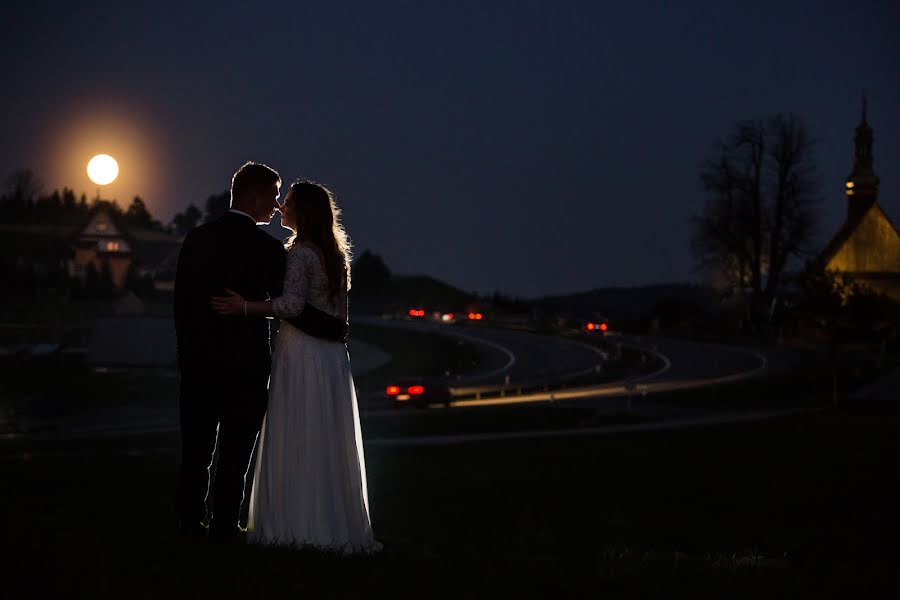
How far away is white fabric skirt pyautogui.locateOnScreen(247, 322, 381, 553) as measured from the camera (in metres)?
8.66

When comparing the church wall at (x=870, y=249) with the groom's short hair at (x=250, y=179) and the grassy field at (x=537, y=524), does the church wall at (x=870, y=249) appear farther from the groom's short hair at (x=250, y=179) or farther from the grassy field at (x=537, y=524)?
the groom's short hair at (x=250, y=179)

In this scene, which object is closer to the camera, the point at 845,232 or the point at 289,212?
the point at 289,212

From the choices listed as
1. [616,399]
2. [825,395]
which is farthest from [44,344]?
[825,395]

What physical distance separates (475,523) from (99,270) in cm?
12060

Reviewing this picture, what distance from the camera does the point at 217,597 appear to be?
6.52m

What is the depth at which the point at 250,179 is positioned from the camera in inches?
336

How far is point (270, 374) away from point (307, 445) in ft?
1.84

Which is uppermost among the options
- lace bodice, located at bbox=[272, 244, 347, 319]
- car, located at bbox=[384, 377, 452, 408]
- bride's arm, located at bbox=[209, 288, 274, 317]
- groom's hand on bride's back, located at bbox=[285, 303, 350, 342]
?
lace bodice, located at bbox=[272, 244, 347, 319]

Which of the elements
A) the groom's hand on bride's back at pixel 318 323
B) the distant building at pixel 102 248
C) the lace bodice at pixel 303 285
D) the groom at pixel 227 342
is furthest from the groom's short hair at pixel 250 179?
the distant building at pixel 102 248

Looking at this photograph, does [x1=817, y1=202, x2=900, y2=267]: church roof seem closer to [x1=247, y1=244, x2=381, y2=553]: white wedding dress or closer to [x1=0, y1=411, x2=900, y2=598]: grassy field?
[x1=0, y1=411, x2=900, y2=598]: grassy field

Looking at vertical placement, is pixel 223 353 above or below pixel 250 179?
below

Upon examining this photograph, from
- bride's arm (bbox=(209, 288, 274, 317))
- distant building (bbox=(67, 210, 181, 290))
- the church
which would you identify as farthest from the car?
distant building (bbox=(67, 210, 181, 290))

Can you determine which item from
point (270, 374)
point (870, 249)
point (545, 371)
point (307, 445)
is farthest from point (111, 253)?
point (307, 445)

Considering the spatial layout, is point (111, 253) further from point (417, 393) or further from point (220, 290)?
point (220, 290)
